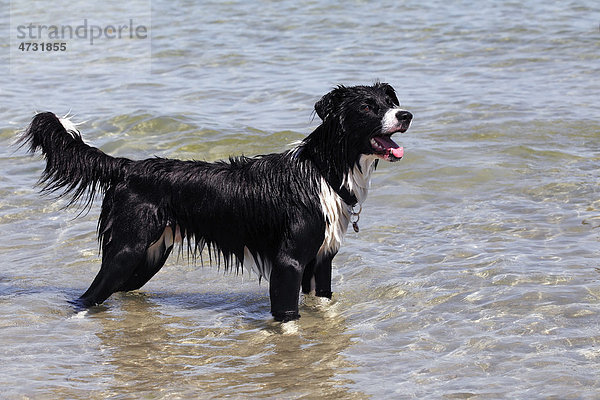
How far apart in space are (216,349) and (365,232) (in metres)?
2.41

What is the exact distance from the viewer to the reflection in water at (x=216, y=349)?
4.80 meters

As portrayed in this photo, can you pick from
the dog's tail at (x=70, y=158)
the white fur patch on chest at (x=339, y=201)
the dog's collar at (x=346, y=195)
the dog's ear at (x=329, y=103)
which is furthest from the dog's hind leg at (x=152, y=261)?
the dog's ear at (x=329, y=103)

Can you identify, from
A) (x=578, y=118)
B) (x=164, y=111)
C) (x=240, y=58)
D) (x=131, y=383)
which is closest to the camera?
(x=131, y=383)

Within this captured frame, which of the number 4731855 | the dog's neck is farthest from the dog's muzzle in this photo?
the number 4731855

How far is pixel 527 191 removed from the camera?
8188 millimetres

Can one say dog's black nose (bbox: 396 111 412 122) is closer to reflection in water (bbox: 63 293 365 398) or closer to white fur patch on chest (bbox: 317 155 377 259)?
white fur patch on chest (bbox: 317 155 377 259)

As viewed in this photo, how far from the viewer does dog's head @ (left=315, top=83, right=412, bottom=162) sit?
5.47m

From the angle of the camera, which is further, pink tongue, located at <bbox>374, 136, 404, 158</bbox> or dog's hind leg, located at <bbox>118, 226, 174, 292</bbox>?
dog's hind leg, located at <bbox>118, 226, 174, 292</bbox>

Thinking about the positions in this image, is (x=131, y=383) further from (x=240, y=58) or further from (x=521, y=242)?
(x=240, y=58)

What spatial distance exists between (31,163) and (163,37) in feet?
22.4

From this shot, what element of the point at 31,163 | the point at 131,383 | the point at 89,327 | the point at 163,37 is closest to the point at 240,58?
the point at 163,37

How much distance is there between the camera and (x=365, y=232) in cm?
746

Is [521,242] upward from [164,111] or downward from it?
downward

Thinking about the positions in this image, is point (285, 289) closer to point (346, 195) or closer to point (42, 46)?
point (346, 195)
